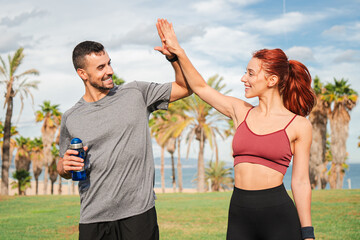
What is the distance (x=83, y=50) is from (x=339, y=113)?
38405 millimetres

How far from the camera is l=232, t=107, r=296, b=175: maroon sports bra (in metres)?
3.08

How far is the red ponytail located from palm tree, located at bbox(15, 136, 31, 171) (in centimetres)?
5578

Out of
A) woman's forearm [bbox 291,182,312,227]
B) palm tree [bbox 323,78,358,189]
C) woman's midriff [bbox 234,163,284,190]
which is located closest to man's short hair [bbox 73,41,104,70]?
woman's midriff [bbox 234,163,284,190]

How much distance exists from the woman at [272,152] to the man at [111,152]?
30.9 inches

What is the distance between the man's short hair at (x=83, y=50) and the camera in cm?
371

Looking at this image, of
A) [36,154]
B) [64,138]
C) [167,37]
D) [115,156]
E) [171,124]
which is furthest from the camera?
[36,154]

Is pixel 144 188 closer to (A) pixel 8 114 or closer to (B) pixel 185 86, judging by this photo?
(B) pixel 185 86

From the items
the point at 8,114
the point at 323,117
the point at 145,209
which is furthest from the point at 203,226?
the point at 323,117

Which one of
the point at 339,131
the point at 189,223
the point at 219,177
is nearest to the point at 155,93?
the point at 189,223

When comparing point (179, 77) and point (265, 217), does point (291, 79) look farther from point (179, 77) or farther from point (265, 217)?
point (265, 217)

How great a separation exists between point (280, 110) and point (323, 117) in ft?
132

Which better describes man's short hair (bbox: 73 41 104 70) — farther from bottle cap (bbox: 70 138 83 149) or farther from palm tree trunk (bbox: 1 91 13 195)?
palm tree trunk (bbox: 1 91 13 195)

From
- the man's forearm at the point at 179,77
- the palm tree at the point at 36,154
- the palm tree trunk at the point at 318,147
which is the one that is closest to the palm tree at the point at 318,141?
the palm tree trunk at the point at 318,147

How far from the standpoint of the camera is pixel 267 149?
10.1 ft
